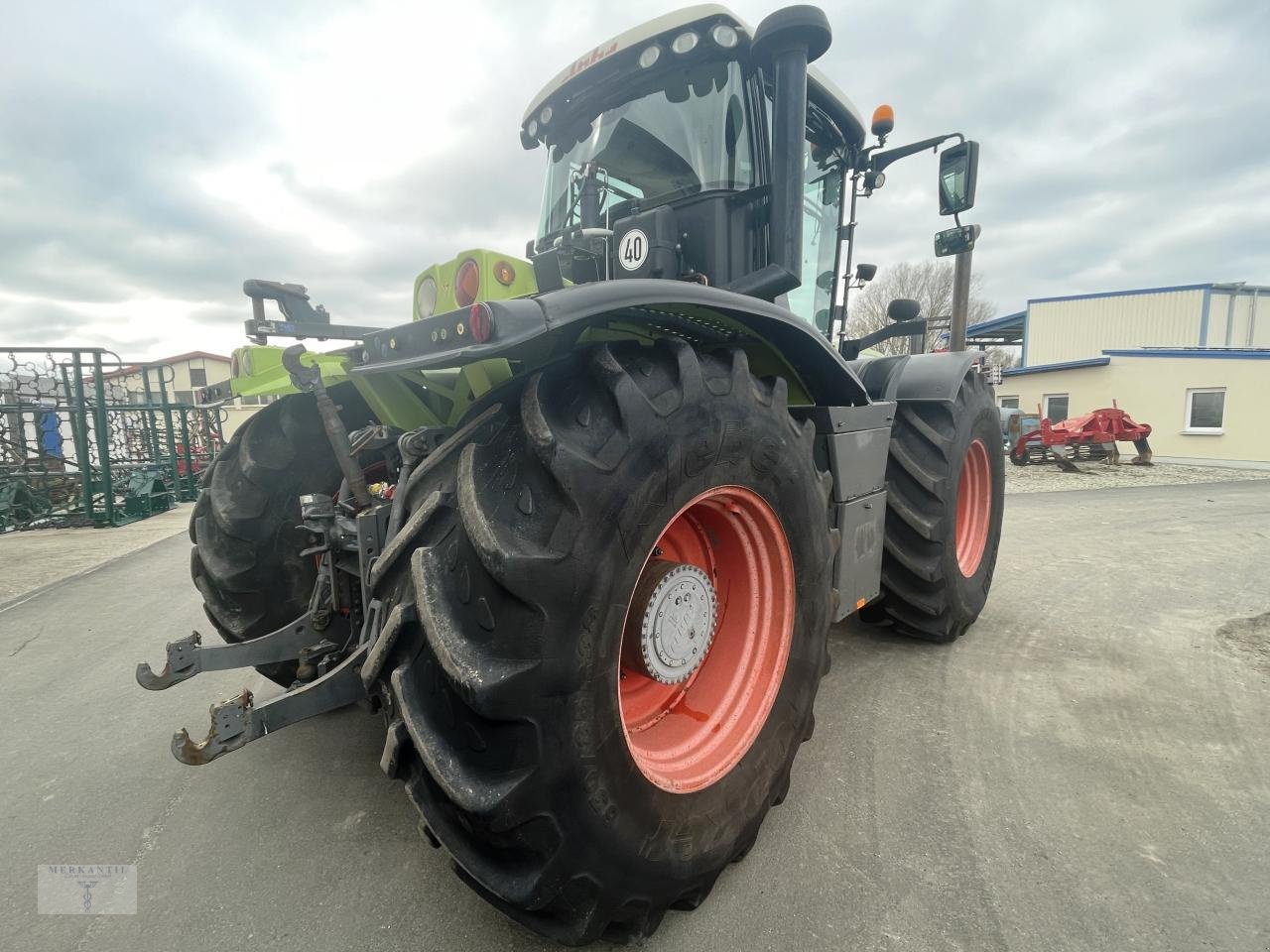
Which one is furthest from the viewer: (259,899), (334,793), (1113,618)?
(1113,618)

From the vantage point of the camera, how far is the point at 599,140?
271 centimetres

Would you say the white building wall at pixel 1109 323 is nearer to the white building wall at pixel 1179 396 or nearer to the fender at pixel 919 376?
the white building wall at pixel 1179 396

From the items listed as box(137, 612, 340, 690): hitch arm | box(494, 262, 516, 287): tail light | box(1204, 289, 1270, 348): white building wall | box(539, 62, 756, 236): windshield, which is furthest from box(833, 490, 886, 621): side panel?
box(1204, 289, 1270, 348): white building wall

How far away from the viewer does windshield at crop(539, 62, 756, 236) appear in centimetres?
240

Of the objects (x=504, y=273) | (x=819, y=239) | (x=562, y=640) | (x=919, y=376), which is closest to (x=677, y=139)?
(x=504, y=273)

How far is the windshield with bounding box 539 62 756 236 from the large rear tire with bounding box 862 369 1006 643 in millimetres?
1551

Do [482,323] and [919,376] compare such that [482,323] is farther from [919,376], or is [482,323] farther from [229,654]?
[919,376]

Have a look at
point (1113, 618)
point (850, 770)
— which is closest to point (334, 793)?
point (850, 770)

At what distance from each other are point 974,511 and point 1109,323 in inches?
1026

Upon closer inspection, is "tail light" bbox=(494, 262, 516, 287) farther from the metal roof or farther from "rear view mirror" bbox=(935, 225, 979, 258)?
the metal roof

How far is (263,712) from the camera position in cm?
149

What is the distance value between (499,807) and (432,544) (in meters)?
0.53

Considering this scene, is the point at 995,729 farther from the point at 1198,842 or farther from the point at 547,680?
the point at 547,680

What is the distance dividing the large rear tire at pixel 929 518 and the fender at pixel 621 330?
84cm
